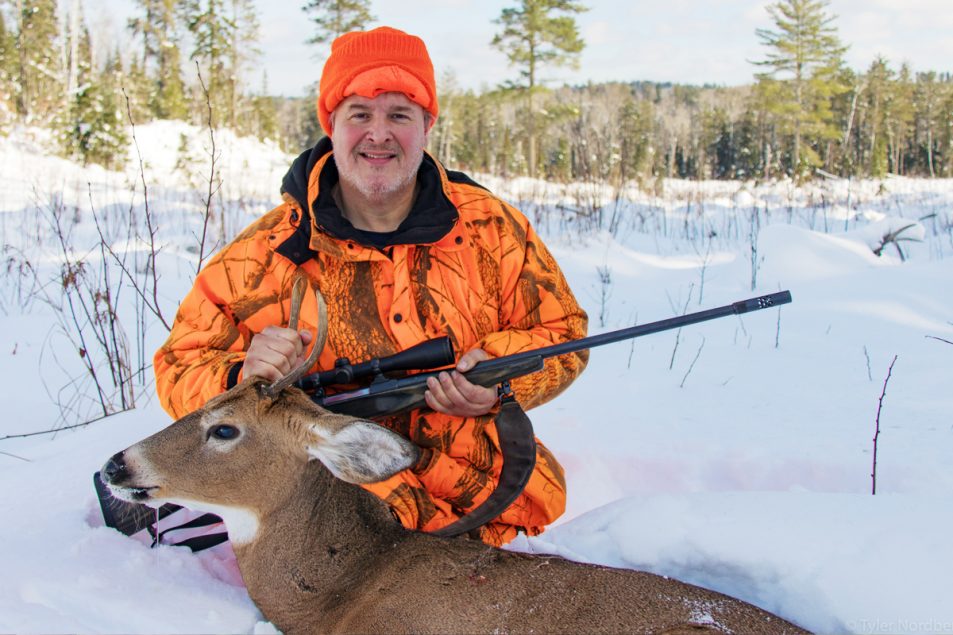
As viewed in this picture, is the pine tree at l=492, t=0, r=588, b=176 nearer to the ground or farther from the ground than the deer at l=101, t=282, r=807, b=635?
farther from the ground

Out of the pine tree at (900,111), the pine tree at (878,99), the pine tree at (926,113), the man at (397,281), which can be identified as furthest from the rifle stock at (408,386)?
the pine tree at (926,113)

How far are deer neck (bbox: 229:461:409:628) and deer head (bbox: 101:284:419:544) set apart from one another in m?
0.05

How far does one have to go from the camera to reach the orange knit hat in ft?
9.82

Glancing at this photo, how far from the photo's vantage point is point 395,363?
279 cm

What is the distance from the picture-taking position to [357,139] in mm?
3016

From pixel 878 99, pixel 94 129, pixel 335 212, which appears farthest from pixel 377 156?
pixel 878 99

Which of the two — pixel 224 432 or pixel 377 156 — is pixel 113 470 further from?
pixel 377 156

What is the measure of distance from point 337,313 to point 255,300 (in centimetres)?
33

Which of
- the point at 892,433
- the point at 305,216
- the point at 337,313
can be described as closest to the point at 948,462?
the point at 892,433

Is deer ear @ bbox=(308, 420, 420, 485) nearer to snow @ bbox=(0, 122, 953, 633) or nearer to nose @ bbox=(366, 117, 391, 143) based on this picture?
snow @ bbox=(0, 122, 953, 633)

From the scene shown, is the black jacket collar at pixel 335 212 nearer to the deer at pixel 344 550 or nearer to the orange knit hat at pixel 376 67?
the orange knit hat at pixel 376 67

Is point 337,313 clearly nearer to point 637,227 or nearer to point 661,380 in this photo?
point 661,380

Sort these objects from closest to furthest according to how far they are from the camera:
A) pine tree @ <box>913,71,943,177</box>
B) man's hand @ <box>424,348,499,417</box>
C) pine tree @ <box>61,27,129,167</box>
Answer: man's hand @ <box>424,348,499,417</box>
pine tree @ <box>61,27,129,167</box>
pine tree @ <box>913,71,943,177</box>

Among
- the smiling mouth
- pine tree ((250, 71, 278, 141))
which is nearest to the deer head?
the smiling mouth
